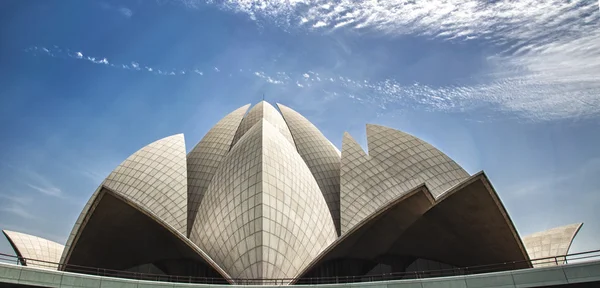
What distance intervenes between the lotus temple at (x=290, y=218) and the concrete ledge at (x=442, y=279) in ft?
11.9

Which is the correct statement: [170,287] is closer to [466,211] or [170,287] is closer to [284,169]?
[284,169]

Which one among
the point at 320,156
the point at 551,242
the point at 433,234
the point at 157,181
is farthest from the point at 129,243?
the point at 551,242

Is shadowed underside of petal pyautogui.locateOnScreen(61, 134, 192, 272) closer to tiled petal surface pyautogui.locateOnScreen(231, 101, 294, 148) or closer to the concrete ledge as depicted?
tiled petal surface pyautogui.locateOnScreen(231, 101, 294, 148)

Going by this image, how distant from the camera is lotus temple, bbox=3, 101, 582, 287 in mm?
22609

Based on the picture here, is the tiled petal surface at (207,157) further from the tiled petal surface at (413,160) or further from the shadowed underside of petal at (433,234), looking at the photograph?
the tiled petal surface at (413,160)

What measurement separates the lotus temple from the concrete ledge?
3.63 m

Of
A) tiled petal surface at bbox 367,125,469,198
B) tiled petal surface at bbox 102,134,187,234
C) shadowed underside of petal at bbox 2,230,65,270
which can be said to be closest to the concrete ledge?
tiled petal surface at bbox 102,134,187,234

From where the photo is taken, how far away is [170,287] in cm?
1806

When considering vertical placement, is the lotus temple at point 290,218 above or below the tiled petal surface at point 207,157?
below

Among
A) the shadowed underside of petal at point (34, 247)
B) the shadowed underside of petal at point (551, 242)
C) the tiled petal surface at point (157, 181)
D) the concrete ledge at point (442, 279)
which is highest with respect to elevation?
the tiled petal surface at point (157, 181)

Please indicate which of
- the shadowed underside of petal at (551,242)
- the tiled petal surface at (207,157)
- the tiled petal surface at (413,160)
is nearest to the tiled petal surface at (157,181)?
the tiled petal surface at (207,157)

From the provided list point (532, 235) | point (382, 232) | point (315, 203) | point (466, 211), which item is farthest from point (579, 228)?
point (315, 203)

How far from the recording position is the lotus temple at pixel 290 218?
22.6m

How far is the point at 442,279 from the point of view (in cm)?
1745
